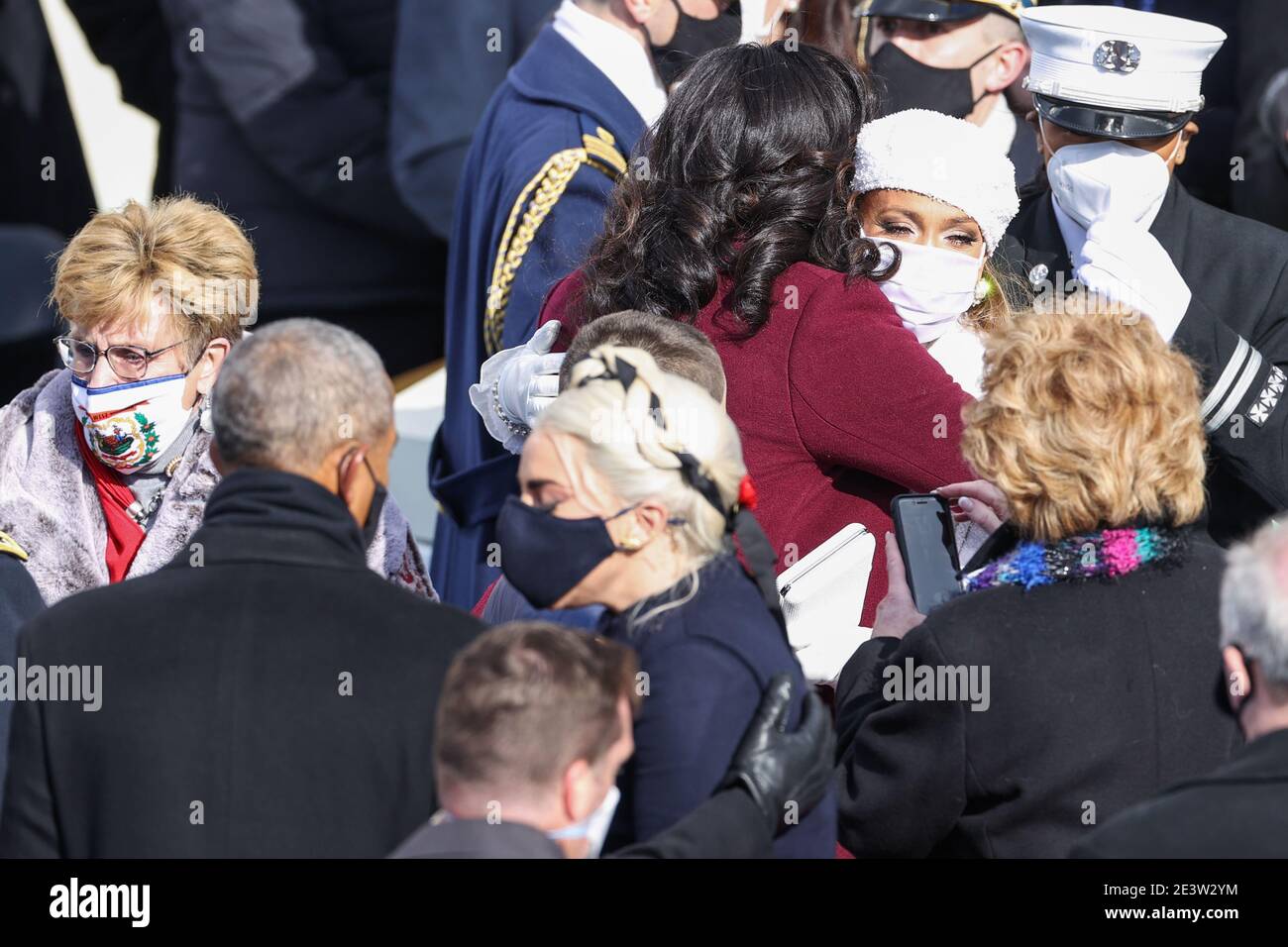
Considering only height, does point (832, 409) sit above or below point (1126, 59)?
below

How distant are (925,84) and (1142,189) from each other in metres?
1.25

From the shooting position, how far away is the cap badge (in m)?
3.29

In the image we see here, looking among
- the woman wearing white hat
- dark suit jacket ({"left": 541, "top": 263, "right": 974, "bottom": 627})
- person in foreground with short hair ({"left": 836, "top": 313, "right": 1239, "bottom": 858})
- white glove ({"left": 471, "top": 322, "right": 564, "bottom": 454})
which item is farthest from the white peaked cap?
white glove ({"left": 471, "top": 322, "right": 564, "bottom": 454})

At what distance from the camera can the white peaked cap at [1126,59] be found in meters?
3.29

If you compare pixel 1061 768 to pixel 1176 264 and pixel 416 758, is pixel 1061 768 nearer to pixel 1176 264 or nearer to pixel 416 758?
pixel 416 758

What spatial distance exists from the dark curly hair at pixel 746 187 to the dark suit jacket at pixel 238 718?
0.99 meters

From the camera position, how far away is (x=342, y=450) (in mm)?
2260

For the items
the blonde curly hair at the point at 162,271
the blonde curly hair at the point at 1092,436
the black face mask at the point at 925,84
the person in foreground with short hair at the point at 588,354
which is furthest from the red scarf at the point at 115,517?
the black face mask at the point at 925,84

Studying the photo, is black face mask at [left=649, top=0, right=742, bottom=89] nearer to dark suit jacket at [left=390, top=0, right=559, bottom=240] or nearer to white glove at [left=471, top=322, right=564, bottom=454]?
white glove at [left=471, top=322, right=564, bottom=454]

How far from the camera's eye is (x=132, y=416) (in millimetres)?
3121

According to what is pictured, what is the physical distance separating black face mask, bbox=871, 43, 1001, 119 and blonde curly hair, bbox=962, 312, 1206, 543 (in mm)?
2067

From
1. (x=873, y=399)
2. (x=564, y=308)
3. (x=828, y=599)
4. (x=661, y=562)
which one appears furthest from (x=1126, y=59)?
(x=661, y=562)

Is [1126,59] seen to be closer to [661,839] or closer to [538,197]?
[538,197]
